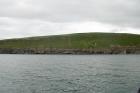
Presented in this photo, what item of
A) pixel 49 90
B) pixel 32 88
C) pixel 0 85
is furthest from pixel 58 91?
pixel 0 85

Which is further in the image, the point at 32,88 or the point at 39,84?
the point at 39,84

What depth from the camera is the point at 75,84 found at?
57.2m

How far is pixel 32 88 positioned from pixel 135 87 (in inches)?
828

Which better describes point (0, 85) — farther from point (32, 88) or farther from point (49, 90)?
point (49, 90)

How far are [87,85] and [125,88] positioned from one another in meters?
8.07

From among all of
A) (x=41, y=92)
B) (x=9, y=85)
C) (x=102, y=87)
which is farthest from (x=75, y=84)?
(x=9, y=85)

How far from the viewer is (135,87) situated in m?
53.9

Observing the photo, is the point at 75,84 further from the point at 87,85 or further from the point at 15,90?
the point at 15,90

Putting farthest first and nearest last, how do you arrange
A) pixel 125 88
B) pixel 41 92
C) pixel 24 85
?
pixel 24 85
pixel 125 88
pixel 41 92

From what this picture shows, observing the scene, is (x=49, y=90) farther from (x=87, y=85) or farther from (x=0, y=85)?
(x=0, y=85)

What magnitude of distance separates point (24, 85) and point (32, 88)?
4.29 metres

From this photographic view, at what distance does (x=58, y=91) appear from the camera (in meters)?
49.5

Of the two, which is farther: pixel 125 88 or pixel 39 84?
pixel 39 84

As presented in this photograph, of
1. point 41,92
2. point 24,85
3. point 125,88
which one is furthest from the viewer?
point 24,85
